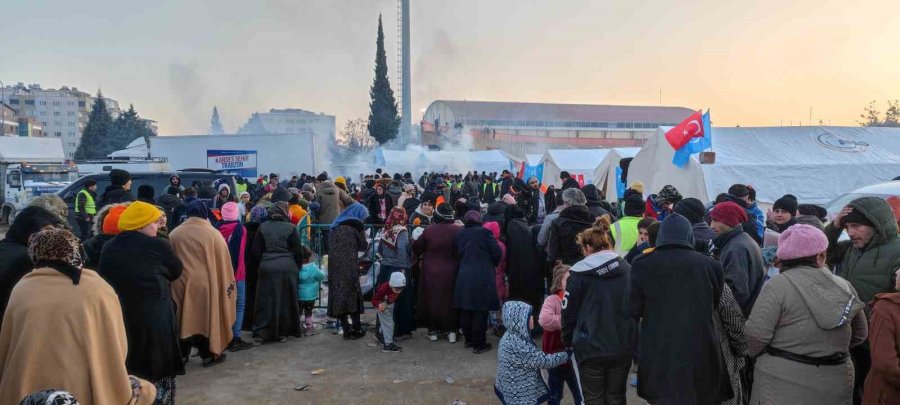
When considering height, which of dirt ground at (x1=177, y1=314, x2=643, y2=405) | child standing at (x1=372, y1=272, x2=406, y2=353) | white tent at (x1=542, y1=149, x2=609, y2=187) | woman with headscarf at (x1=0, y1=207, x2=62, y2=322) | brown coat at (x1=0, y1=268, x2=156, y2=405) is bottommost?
dirt ground at (x1=177, y1=314, x2=643, y2=405)

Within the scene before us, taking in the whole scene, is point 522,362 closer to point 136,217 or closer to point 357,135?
point 136,217

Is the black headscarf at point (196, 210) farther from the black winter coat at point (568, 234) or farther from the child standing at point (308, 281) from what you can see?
the black winter coat at point (568, 234)

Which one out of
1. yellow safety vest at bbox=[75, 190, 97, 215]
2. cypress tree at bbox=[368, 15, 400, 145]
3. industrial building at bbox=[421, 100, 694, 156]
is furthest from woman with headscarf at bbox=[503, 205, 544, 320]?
cypress tree at bbox=[368, 15, 400, 145]

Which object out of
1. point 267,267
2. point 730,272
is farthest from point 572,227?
point 267,267

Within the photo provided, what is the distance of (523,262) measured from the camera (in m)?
6.69

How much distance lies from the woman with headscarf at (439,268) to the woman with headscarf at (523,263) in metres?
0.81

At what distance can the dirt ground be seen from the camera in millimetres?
5152

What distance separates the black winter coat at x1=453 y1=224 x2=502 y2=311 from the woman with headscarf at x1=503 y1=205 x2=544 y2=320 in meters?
0.55

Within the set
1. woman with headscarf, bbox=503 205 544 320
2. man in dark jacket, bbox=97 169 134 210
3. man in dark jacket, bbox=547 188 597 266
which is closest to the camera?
man in dark jacket, bbox=547 188 597 266

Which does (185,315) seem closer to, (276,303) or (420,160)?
(276,303)

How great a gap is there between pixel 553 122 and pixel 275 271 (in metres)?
67.9

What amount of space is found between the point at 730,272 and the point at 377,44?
73.1m

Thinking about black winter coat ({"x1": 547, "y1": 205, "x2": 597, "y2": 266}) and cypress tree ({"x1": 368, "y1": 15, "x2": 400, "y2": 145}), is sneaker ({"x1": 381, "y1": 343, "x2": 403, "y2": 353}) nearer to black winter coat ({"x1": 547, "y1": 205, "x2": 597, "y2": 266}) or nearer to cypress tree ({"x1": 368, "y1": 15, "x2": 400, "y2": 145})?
black winter coat ({"x1": 547, "y1": 205, "x2": 597, "y2": 266})

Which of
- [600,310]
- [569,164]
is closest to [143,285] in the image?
[600,310]
